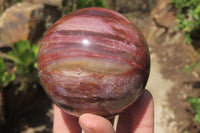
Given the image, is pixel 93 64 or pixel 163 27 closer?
pixel 93 64

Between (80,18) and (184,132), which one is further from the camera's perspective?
(184,132)

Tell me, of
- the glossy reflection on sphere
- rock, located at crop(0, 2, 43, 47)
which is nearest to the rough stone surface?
rock, located at crop(0, 2, 43, 47)

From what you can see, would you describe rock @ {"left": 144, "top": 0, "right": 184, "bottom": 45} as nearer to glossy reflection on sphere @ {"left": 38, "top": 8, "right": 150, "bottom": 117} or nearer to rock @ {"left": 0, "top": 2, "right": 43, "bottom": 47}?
rock @ {"left": 0, "top": 2, "right": 43, "bottom": 47}

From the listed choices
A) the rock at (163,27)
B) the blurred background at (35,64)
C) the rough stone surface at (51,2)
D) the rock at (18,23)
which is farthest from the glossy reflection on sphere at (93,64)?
the rock at (163,27)

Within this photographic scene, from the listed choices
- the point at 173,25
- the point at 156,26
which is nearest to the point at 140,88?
the point at 173,25

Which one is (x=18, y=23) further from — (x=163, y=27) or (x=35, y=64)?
(x=163, y=27)

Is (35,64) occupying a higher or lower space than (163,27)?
higher

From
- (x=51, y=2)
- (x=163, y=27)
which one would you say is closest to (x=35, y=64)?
(x=51, y=2)

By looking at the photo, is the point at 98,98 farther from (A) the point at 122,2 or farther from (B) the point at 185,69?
(A) the point at 122,2
